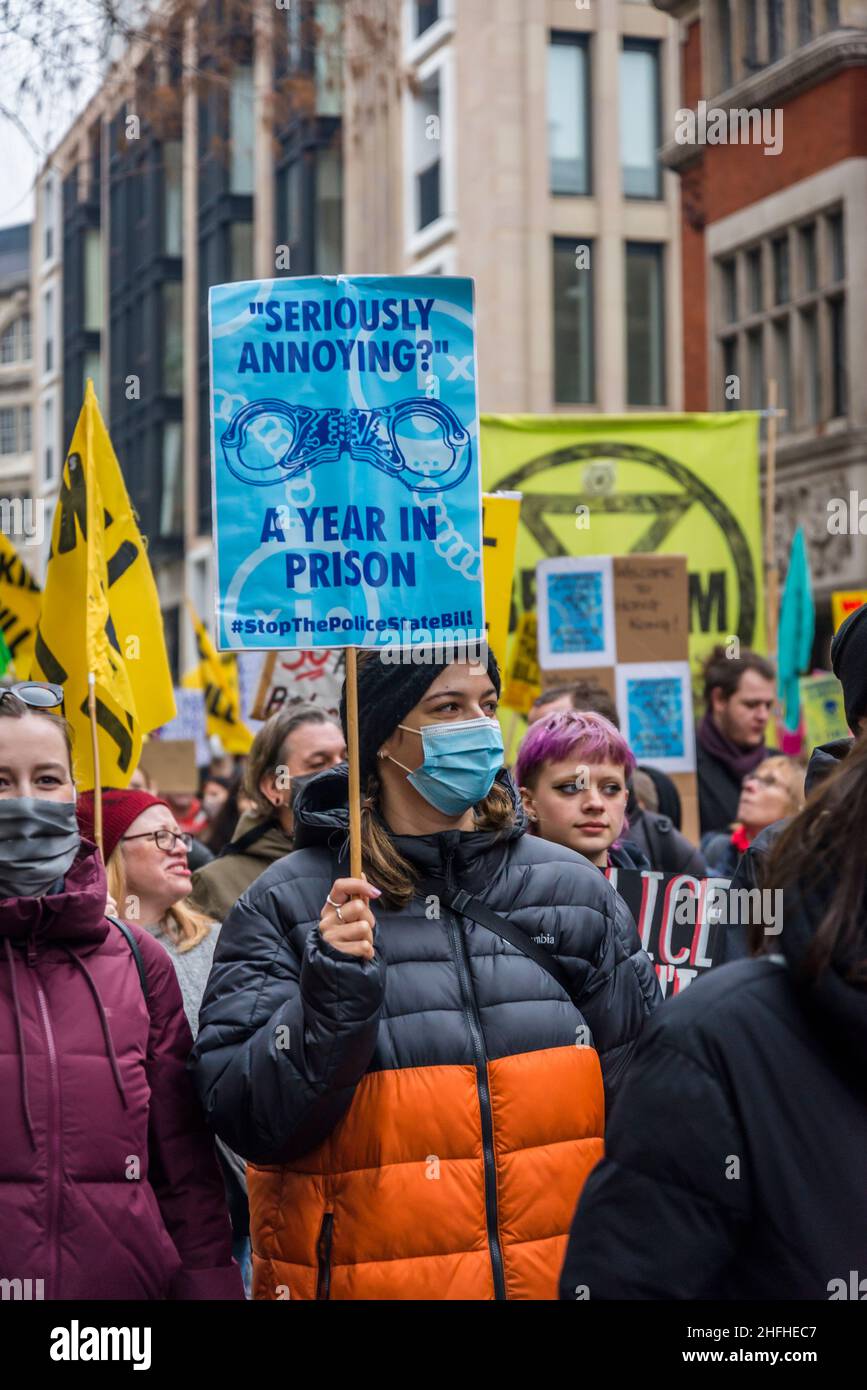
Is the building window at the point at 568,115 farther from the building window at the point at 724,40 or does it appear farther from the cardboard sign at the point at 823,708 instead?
the cardboard sign at the point at 823,708

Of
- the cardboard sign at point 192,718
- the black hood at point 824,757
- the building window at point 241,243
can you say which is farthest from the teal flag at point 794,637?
the building window at point 241,243

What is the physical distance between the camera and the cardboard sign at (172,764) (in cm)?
1202

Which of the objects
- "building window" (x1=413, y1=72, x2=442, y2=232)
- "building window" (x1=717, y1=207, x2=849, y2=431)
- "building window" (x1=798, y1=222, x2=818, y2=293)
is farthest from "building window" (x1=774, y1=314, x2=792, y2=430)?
"building window" (x1=413, y1=72, x2=442, y2=232)

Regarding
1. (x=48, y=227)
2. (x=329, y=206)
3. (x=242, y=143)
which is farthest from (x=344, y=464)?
(x=48, y=227)

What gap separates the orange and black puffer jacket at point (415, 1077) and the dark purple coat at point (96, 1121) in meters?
0.16

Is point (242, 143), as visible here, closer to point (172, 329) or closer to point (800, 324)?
point (172, 329)

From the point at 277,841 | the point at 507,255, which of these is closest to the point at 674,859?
the point at 277,841

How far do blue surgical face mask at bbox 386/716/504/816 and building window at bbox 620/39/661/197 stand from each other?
29275mm

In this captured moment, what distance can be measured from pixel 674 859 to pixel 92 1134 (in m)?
3.17

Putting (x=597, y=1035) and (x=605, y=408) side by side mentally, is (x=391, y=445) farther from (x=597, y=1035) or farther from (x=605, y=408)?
(x=605, y=408)

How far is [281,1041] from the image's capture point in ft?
10.6

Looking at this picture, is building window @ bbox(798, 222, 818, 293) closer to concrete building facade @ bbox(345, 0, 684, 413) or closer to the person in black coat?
concrete building facade @ bbox(345, 0, 684, 413)

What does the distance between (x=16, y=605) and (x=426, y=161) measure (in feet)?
88.7

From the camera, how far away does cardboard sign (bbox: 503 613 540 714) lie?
8.63 meters
